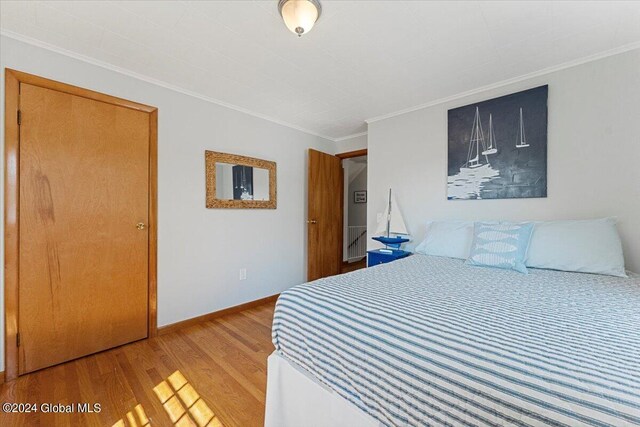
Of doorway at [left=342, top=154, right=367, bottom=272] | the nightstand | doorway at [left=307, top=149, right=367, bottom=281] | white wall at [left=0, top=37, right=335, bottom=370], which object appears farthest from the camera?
doorway at [left=342, top=154, right=367, bottom=272]

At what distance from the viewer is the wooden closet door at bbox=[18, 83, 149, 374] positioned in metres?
Answer: 1.75

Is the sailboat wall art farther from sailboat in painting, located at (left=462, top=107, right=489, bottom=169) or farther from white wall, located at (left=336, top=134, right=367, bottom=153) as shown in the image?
white wall, located at (left=336, top=134, right=367, bottom=153)

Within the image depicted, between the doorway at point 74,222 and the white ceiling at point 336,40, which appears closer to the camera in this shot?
the white ceiling at point 336,40

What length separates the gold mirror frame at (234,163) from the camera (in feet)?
8.66

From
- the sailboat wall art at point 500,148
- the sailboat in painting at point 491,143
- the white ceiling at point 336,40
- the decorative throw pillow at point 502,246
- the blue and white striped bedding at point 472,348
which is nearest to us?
the blue and white striped bedding at point 472,348

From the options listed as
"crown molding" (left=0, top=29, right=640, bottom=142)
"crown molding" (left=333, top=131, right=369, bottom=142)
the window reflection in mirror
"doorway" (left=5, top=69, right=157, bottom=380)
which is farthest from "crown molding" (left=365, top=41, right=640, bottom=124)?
"doorway" (left=5, top=69, right=157, bottom=380)

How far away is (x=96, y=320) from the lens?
2.01 metres

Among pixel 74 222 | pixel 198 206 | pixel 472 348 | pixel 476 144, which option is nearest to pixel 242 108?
pixel 198 206

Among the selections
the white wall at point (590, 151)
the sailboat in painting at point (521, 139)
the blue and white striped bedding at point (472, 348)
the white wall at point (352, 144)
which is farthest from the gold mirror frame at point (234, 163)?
the sailboat in painting at point (521, 139)

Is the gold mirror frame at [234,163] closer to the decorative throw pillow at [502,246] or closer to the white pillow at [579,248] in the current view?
the decorative throw pillow at [502,246]

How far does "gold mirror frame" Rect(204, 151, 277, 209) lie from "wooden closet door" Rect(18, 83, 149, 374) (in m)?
0.55

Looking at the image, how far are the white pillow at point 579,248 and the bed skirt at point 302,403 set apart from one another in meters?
1.65

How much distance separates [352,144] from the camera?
3918 mm

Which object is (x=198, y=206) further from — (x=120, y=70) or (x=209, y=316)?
(x=120, y=70)
